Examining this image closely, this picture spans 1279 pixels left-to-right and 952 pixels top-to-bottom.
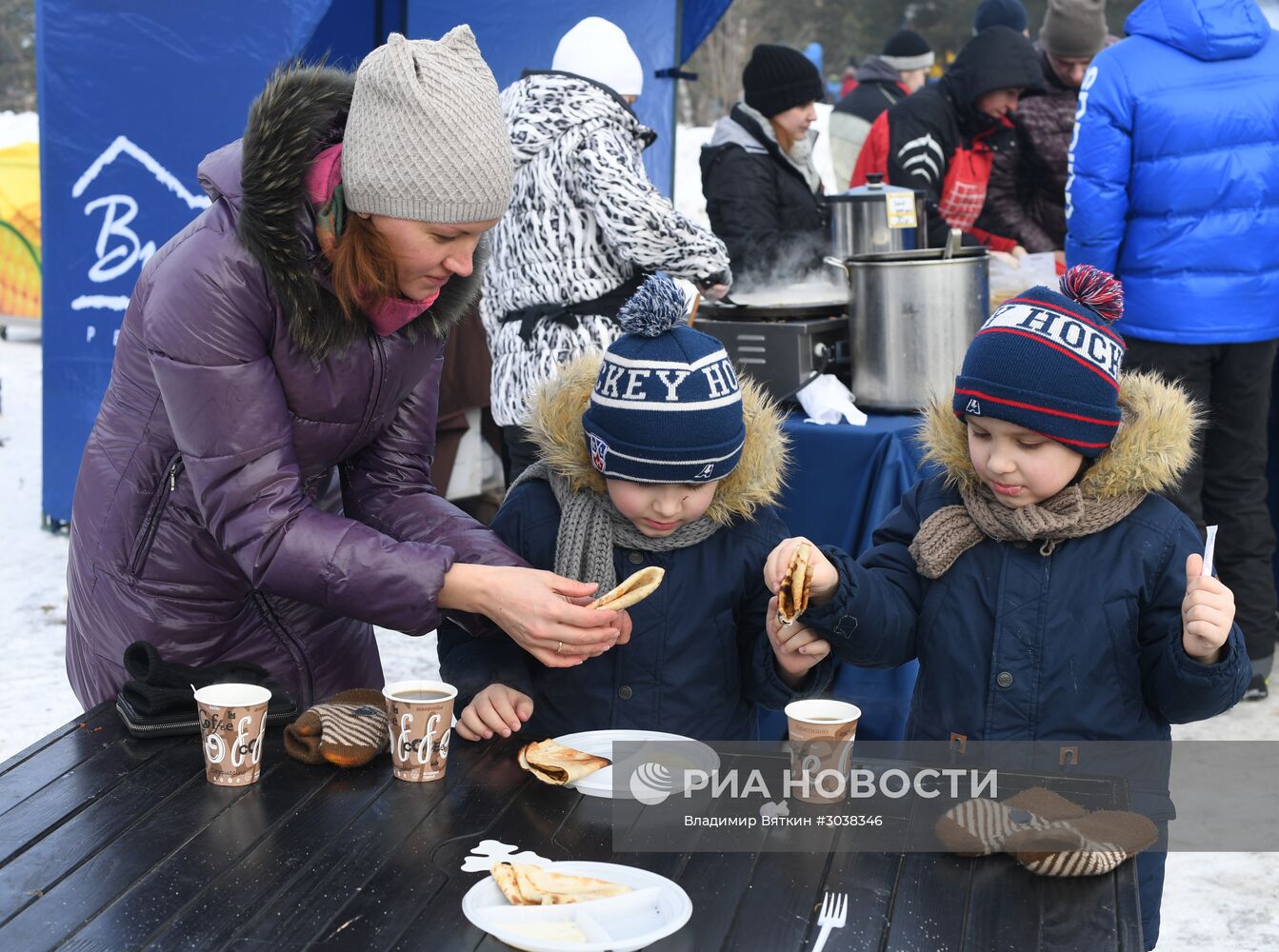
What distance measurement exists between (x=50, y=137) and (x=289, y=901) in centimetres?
533

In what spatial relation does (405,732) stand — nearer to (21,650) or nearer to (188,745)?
(188,745)

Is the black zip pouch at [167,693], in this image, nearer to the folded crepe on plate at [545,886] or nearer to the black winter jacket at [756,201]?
the folded crepe on plate at [545,886]

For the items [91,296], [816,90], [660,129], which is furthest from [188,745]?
[660,129]

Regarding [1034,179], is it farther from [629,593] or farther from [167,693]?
[167,693]

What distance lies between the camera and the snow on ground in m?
3.35

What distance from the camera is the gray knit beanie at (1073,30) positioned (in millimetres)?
6461

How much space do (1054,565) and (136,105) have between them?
493cm

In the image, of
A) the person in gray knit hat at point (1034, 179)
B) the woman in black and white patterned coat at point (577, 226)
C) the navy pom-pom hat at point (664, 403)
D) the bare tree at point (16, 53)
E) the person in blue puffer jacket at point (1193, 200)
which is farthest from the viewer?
the bare tree at point (16, 53)

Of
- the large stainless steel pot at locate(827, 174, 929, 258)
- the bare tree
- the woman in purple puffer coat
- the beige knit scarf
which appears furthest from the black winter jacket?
the bare tree

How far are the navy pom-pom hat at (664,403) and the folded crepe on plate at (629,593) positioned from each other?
0.28 meters

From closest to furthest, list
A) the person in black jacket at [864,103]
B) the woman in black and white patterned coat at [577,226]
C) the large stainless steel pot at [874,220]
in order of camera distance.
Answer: the woman in black and white patterned coat at [577,226] < the large stainless steel pot at [874,220] < the person in black jacket at [864,103]

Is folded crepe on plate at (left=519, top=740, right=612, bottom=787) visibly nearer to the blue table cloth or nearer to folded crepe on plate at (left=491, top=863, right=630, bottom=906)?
folded crepe on plate at (left=491, top=863, right=630, bottom=906)

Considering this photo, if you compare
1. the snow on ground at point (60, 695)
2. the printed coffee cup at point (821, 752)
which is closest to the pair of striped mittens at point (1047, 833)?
the printed coffee cup at point (821, 752)

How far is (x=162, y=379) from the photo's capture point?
6.78 feet
